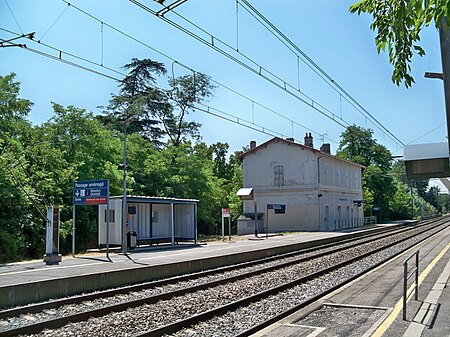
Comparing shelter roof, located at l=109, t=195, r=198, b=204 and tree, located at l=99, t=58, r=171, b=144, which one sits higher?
tree, located at l=99, t=58, r=171, b=144

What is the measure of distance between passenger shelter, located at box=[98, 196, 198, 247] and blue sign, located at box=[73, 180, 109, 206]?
8.39ft

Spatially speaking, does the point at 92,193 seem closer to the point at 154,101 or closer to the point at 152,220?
the point at 152,220

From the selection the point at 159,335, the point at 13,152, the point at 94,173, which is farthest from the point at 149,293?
the point at 94,173

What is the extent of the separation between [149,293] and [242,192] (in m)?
29.9

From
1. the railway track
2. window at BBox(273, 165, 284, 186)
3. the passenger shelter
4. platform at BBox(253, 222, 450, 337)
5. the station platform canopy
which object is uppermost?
window at BBox(273, 165, 284, 186)

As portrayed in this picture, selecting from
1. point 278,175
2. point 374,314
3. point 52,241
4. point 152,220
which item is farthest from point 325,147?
point 374,314

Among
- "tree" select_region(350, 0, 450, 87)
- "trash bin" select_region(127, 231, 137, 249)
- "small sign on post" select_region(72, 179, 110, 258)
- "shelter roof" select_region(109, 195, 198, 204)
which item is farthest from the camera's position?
"trash bin" select_region(127, 231, 137, 249)

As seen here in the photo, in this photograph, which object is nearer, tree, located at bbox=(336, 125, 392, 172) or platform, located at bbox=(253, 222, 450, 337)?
platform, located at bbox=(253, 222, 450, 337)

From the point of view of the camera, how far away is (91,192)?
21969 mm

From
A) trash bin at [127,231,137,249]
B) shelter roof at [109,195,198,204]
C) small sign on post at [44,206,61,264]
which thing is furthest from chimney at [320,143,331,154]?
small sign on post at [44,206,61,264]

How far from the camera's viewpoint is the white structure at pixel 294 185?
160ft

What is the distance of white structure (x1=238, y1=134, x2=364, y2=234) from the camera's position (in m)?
48.9

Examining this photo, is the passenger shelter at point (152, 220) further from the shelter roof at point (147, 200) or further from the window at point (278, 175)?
the window at point (278, 175)

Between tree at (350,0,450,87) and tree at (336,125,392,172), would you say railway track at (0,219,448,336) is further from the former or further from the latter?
tree at (336,125,392,172)
